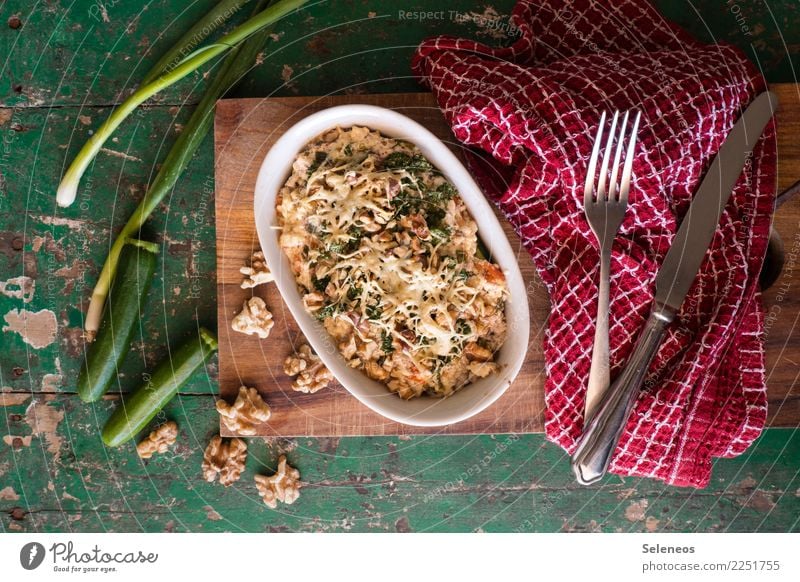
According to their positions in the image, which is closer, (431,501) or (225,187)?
(225,187)

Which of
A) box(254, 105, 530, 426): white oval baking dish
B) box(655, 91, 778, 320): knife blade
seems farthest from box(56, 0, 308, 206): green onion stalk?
box(655, 91, 778, 320): knife blade

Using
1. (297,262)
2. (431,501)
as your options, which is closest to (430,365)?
(297,262)

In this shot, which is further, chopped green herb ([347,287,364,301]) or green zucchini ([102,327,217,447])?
Answer: green zucchini ([102,327,217,447])

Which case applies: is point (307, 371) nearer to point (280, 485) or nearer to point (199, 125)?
point (280, 485)

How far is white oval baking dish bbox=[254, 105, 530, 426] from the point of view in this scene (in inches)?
77.0

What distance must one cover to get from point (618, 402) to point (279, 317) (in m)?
1.19

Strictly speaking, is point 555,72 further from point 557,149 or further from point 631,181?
point 631,181

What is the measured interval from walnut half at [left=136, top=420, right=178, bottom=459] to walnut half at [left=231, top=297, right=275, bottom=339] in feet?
1.89

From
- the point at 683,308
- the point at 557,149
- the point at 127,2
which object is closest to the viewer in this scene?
the point at 557,149

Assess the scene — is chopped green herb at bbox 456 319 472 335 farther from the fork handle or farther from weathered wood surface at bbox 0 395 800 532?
weathered wood surface at bbox 0 395 800 532

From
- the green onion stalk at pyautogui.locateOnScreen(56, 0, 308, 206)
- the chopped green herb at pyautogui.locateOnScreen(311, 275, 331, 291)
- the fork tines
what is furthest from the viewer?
the green onion stalk at pyautogui.locateOnScreen(56, 0, 308, 206)

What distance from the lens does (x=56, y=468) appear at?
2525mm

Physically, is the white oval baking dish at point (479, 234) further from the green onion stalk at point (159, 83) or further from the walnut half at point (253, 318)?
the green onion stalk at point (159, 83)

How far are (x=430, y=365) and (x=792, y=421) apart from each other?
132cm
